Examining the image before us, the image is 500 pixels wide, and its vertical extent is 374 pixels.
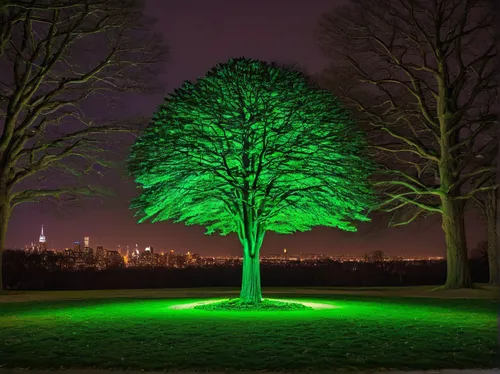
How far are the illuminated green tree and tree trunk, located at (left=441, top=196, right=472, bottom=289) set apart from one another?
37.7 ft

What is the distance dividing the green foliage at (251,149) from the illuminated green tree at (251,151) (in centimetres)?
4

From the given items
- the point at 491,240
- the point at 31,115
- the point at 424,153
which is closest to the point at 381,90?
the point at 424,153

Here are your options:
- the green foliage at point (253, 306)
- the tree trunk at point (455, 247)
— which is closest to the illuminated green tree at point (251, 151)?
the green foliage at point (253, 306)

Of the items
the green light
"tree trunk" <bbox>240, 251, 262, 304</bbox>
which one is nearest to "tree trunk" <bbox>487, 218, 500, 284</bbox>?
the green light

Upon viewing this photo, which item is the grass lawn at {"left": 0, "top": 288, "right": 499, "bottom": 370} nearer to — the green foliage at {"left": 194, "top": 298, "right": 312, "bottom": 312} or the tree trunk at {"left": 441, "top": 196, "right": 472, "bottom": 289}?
the green foliage at {"left": 194, "top": 298, "right": 312, "bottom": 312}

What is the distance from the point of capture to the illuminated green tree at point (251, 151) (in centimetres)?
2325

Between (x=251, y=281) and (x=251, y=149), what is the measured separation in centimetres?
521

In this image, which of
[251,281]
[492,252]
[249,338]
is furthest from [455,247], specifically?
[249,338]

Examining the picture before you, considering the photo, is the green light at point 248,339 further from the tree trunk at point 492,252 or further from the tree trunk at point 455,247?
the tree trunk at point 492,252

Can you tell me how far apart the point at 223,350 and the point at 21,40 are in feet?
79.3

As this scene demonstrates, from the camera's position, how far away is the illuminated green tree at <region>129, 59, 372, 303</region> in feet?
76.3

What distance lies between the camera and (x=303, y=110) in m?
23.7

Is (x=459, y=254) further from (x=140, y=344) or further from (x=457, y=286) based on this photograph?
(x=140, y=344)

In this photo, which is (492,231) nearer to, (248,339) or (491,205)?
(491,205)
